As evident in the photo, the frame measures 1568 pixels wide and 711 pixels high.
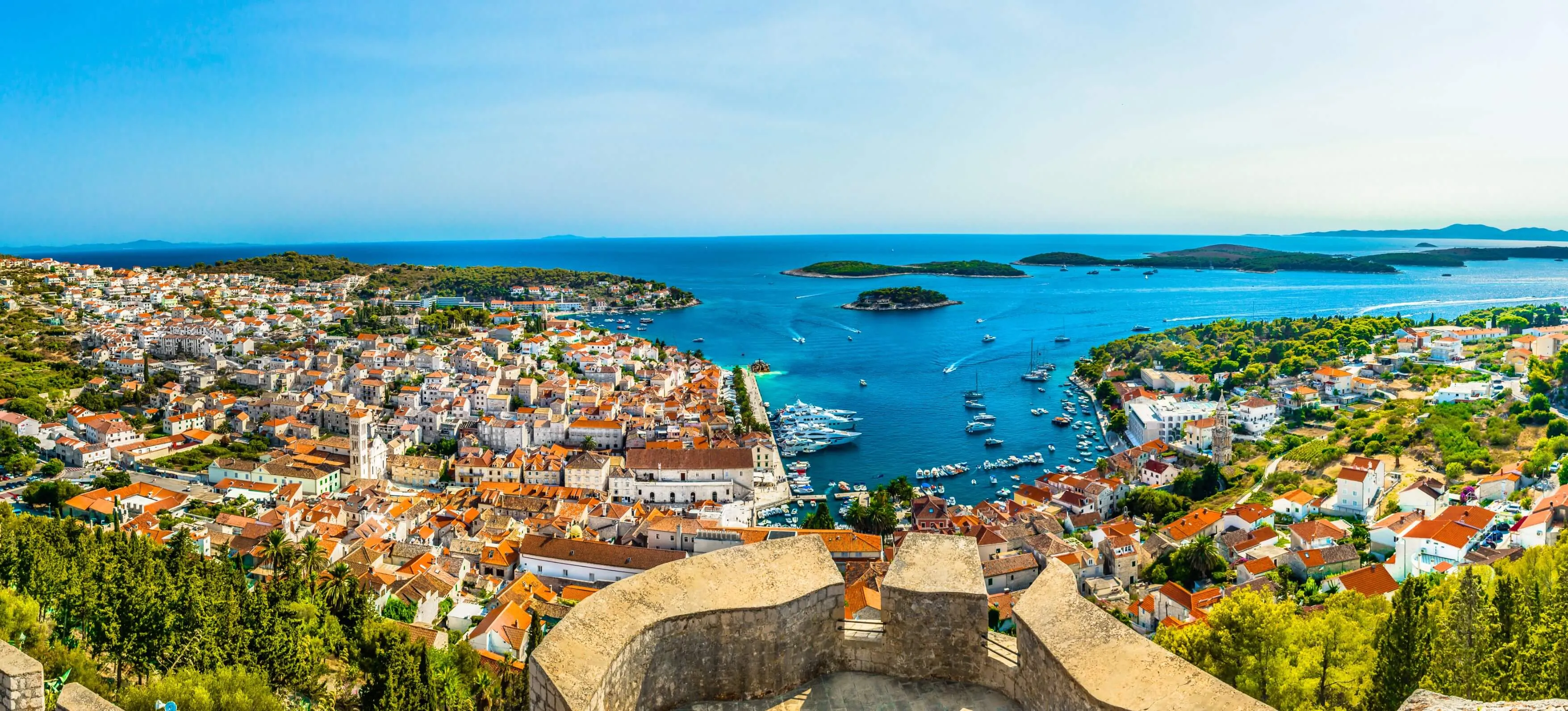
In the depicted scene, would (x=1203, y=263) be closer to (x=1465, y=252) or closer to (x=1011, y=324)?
(x=1465, y=252)

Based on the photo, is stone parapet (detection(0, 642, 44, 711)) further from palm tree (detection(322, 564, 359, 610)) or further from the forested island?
the forested island

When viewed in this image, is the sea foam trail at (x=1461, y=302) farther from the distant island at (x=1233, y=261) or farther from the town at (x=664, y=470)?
the distant island at (x=1233, y=261)

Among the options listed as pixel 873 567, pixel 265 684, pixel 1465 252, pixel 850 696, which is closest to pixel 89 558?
pixel 265 684

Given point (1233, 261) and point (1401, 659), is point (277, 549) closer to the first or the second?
point (1401, 659)

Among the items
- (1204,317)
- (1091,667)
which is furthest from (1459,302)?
(1091,667)

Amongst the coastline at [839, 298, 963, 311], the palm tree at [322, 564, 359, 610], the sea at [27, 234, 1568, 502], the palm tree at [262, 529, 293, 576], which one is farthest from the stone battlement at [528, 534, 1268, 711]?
the coastline at [839, 298, 963, 311]

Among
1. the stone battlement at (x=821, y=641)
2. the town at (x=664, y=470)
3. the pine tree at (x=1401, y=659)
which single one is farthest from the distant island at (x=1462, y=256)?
the stone battlement at (x=821, y=641)
